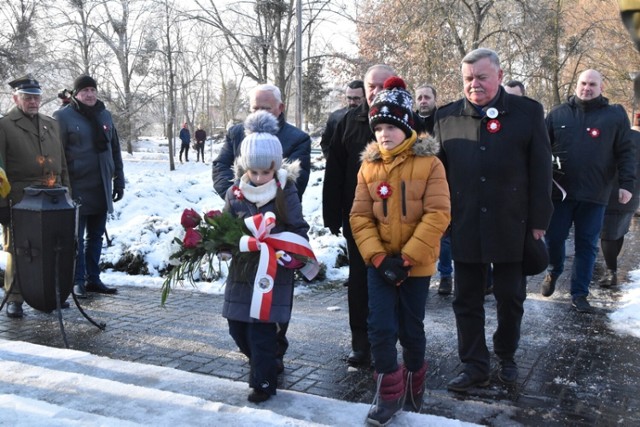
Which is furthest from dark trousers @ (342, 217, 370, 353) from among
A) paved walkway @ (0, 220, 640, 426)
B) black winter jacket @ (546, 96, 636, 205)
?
black winter jacket @ (546, 96, 636, 205)

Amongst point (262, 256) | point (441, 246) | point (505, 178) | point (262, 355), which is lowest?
point (262, 355)

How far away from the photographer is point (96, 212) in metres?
6.71

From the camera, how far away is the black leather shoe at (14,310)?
224 inches

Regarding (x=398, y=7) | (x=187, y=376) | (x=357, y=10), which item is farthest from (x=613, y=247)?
(x=357, y=10)

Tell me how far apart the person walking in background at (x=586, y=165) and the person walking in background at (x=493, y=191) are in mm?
2058

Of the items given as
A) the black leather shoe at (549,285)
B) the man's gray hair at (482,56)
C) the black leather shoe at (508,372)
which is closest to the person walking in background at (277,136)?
the man's gray hair at (482,56)

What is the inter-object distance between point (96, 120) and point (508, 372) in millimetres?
5058

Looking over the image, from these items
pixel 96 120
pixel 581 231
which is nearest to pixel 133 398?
pixel 96 120

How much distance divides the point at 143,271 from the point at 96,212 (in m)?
1.26

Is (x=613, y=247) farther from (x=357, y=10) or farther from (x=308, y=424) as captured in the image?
(x=357, y=10)

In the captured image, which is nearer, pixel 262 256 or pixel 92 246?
pixel 262 256

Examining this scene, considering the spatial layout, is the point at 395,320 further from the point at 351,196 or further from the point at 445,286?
the point at 445,286

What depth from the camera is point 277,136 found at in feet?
15.3

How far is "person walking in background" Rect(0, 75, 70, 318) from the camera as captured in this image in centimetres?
577
